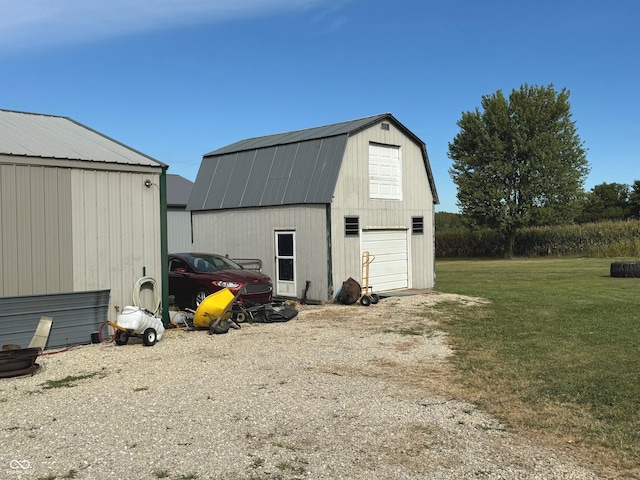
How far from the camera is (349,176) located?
55.0 feet

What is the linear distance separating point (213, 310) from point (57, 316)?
9.79 ft

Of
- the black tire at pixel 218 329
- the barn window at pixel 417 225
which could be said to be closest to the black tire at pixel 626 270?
the barn window at pixel 417 225

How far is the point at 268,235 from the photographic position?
17.7 m

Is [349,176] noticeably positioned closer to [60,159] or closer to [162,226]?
[162,226]

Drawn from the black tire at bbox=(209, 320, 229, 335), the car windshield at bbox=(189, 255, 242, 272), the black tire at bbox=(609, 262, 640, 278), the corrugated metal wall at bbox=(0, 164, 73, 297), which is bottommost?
the black tire at bbox=(209, 320, 229, 335)

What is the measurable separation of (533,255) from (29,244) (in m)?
40.3

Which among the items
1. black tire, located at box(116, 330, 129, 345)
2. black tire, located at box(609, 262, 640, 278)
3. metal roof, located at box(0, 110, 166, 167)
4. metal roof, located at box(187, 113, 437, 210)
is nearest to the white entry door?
metal roof, located at box(187, 113, 437, 210)

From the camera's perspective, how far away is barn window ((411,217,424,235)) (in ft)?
62.7

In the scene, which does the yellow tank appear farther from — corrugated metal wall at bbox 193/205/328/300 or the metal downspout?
corrugated metal wall at bbox 193/205/328/300

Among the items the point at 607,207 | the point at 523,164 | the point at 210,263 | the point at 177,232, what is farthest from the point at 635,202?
the point at 210,263

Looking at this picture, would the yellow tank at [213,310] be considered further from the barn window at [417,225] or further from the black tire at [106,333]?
the barn window at [417,225]

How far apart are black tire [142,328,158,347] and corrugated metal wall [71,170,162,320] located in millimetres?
1294

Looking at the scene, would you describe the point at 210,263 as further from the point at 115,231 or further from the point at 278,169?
the point at 278,169

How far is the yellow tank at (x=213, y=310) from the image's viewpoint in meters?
11.8
